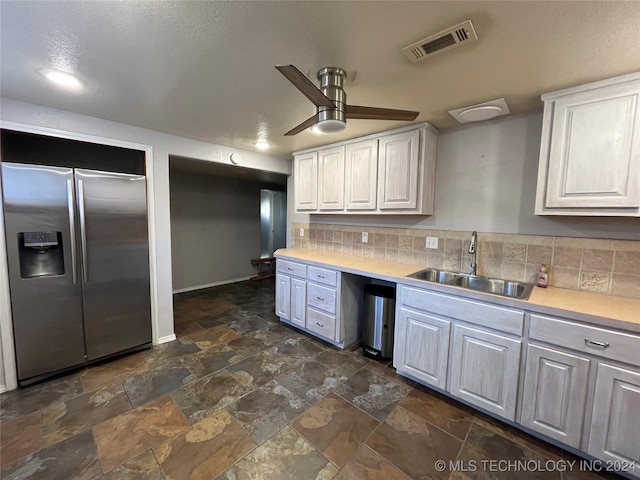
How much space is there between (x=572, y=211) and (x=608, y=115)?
58 centimetres

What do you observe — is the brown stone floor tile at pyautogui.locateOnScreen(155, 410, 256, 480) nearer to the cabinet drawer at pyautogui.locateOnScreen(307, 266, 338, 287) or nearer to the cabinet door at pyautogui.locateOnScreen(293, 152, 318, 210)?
the cabinet drawer at pyautogui.locateOnScreen(307, 266, 338, 287)

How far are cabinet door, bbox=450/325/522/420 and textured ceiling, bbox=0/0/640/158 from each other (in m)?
1.63

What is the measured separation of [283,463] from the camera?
1.51 meters

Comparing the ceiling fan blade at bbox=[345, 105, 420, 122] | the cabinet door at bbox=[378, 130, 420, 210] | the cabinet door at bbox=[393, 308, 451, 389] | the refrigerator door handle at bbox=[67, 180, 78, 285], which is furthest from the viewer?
the cabinet door at bbox=[378, 130, 420, 210]

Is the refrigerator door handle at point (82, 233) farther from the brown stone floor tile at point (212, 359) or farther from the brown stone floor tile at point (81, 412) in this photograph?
the brown stone floor tile at point (212, 359)

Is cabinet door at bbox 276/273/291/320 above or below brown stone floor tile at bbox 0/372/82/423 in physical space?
above

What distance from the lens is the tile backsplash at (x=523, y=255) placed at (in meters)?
1.82

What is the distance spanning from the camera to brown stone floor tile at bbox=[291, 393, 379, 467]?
5.29ft

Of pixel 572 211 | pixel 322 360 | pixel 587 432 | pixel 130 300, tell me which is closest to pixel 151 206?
pixel 130 300

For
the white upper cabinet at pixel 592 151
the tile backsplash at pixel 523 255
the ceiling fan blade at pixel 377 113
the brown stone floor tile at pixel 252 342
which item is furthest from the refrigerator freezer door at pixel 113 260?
the white upper cabinet at pixel 592 151

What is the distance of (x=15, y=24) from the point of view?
3.92ft

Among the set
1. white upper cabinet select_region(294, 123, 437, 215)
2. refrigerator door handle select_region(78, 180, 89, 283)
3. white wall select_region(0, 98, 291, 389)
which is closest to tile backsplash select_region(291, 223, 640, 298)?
white upper cabinet select_region(294, 123, 437, 215)

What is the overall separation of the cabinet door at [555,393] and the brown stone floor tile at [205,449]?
1748 mm

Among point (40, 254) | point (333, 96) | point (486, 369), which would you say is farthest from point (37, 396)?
point (486, 369)
